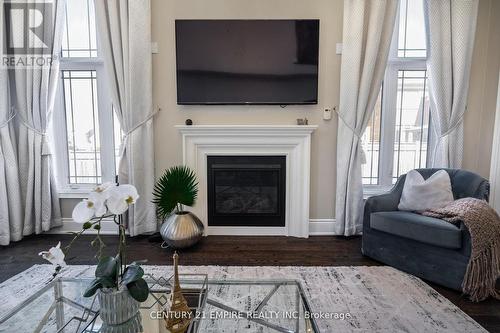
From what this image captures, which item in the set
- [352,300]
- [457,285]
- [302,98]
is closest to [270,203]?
[302,98]

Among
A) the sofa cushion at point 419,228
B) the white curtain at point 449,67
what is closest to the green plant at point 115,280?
the sofa cushion at point 419,228

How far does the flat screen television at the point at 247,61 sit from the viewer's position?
312cm

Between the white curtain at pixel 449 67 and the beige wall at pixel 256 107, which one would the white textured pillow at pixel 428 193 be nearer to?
the white curtain at pixel 449 67

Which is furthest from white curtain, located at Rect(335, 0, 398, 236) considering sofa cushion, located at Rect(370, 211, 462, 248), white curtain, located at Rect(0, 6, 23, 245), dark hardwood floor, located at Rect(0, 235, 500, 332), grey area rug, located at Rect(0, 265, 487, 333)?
white curtain, located at Rect(0, 6, 23, 245)

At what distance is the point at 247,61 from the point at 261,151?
92 cm

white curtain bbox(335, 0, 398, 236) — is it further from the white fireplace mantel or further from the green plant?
the green plant

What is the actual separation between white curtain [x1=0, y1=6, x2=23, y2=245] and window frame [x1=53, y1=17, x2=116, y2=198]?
39 centimetres

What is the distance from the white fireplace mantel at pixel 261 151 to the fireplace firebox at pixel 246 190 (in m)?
0.05

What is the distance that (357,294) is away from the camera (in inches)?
84.5

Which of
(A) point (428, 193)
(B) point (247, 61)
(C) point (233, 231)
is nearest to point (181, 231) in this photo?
(C) point (233, 231)

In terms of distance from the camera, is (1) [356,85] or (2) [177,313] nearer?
(2) [177,313]

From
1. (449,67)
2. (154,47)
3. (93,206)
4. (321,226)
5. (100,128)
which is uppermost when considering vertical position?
(154,47)

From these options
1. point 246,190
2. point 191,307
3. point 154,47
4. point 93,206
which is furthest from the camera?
point 246,190

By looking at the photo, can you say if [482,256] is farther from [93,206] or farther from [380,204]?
[93,206]
